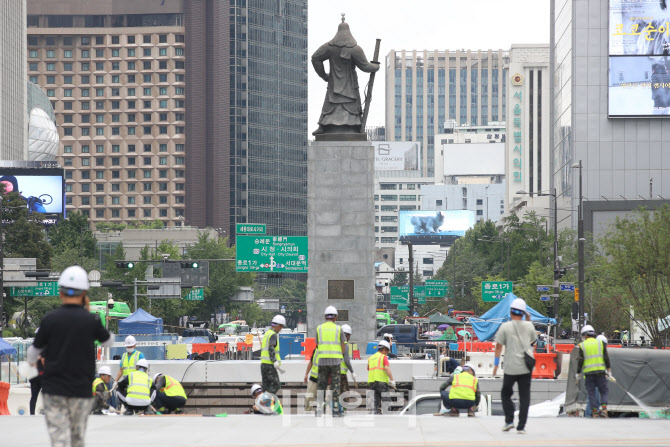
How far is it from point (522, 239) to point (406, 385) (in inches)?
2538

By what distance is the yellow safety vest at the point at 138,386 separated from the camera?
2097 cm

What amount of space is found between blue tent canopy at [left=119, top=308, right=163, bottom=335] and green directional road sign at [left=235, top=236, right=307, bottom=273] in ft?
17.4

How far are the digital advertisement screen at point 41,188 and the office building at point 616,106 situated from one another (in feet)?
155

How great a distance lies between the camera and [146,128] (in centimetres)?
18050

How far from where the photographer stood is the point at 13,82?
4776 inches

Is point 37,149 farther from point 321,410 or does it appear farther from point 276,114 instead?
point 321,410

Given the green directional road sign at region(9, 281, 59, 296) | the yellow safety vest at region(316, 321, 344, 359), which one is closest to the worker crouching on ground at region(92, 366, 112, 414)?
the yellow safety vest at region(316, 321, 344, 359)

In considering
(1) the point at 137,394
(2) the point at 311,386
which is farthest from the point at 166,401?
(2) the point at 311,386

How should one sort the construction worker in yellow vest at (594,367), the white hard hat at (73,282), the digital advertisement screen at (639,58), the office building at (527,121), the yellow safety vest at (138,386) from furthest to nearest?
1. the office building at (527,121)
2. the digital advertisement screen at (639,58)
3. the yellow safety vest at (138,386)
4. the construction worker in yellow vest at (594,367)
5. the white hard hat at (73,282)

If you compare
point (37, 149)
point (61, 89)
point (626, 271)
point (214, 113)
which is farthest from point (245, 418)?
point (61, 89)

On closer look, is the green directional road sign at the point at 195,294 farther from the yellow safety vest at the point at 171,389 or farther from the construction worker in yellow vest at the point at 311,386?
the construction worker in yellow vest at the point at 311,386

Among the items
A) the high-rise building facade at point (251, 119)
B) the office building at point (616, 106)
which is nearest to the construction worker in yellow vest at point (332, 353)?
the office building at point (616, 106)

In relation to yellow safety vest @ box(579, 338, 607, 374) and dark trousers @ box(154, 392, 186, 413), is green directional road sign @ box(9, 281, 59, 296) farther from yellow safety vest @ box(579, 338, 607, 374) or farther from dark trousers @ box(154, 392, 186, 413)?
yellow safety vest @ box(579, 338, 607, 374)

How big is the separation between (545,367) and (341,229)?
8046 millimetres
